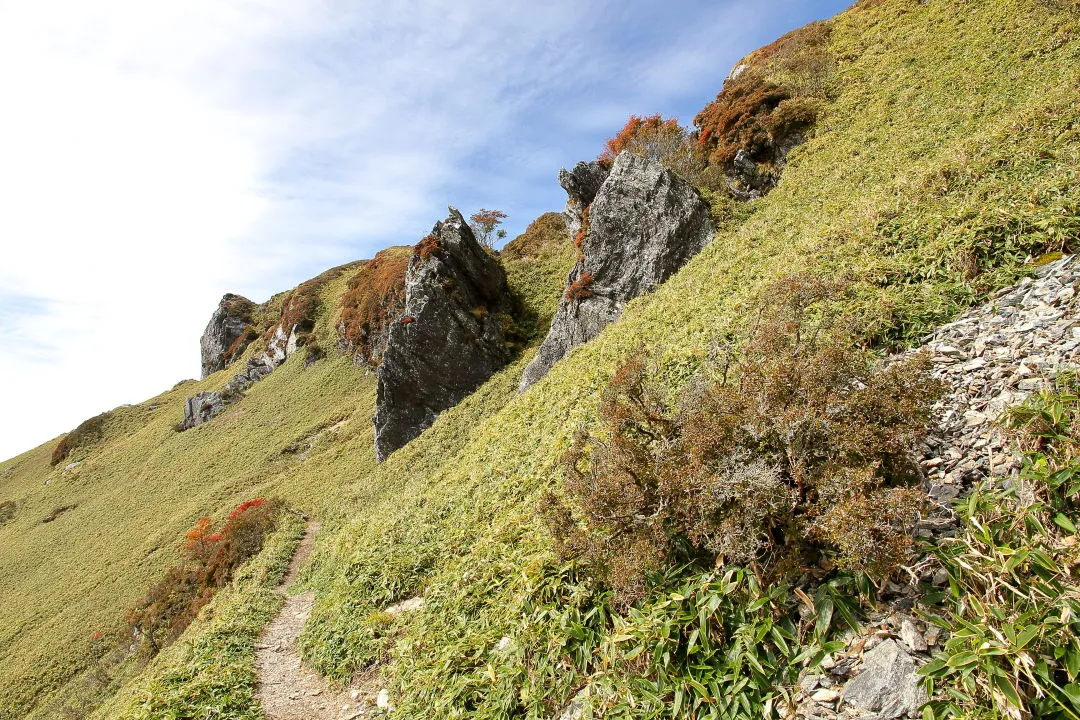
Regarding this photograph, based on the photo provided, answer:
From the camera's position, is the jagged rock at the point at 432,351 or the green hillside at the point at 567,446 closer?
the green hillside at the point at 567,446

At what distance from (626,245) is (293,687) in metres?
21.8

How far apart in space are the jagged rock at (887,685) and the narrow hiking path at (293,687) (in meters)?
7.35

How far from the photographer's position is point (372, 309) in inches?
1831

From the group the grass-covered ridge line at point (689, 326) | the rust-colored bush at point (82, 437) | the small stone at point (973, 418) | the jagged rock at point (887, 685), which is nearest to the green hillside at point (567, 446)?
the grass-covered ridge line at point (689, 326)

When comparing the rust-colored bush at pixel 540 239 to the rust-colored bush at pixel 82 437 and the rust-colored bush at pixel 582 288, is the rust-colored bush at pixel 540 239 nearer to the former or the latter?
the rust-colored bush at pixel 582 288

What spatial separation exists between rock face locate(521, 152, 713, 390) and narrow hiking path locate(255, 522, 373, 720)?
14.3 m

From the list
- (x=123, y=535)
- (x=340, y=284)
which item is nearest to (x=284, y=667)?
(x=123, y=535)

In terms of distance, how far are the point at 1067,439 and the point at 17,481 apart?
300 feet

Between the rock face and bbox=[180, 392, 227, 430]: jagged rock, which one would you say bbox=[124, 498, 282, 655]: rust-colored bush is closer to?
the rock face

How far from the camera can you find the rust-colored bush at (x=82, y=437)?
61.1 m

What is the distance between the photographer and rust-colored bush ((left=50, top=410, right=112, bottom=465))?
61.1 m

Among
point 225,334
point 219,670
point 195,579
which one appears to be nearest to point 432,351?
point 195,579

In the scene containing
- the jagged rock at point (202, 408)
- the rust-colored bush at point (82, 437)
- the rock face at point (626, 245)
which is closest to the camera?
the rock face at point (626, 245)

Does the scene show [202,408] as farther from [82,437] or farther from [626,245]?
[626,245]
